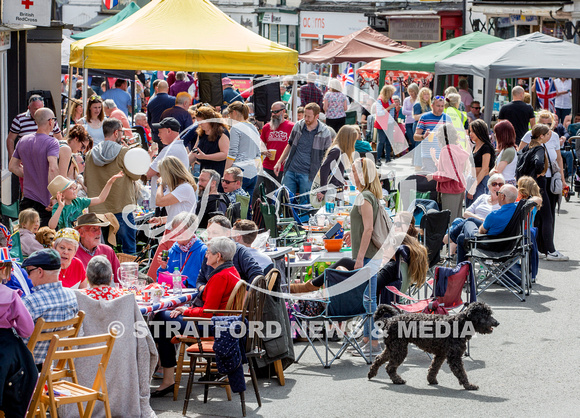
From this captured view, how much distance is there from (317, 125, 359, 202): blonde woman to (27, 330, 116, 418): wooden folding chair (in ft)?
20.5

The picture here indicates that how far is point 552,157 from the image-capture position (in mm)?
11773

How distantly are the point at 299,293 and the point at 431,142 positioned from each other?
5.86 metres

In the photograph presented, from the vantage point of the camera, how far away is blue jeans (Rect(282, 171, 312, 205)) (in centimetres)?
1230

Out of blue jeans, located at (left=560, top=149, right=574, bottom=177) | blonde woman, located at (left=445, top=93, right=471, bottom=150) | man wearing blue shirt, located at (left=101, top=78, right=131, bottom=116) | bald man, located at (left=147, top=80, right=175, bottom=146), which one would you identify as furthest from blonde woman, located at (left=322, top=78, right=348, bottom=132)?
blue jeans, located at (left=560, top=149, right=574, bottom=177)

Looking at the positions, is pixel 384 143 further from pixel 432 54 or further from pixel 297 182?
pixel 297 182

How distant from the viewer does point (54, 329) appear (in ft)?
18.2

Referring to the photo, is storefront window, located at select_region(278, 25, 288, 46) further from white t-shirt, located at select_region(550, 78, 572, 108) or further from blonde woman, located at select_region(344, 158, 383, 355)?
blonde woman, located at select_region(344, 158, 383, 355)

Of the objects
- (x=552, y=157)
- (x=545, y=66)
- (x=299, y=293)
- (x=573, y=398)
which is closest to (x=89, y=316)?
(x=299, y=293)

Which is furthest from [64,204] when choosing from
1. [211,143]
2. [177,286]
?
[211,143]

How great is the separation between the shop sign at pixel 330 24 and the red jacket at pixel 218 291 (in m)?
33.6

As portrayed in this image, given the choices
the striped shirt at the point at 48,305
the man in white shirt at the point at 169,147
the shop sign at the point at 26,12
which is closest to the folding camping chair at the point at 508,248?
the man in white shirt at the point at 169,147

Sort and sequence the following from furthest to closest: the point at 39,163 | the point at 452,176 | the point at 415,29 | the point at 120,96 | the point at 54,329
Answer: the point at 415,29 < the point at 120,96 < the point at 452,176 < the point at 39,163 < the point at 54,329

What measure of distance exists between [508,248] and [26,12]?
7694 mm

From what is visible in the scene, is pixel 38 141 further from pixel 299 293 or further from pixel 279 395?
pixel 279 395
